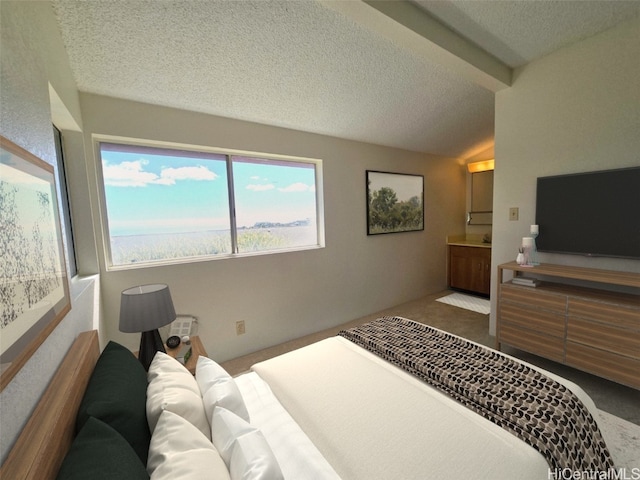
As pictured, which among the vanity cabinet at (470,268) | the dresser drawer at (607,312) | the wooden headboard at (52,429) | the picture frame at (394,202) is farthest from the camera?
the vanity cabinet at (470,268)

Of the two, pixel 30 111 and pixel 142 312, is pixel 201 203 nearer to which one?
pixel 142 312

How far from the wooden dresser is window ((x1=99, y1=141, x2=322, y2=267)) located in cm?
203

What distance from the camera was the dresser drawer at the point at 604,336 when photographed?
1.79 m

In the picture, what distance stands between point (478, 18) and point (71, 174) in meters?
2.94

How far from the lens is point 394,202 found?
384cm

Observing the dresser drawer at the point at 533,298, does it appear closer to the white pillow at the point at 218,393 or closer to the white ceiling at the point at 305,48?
the white ceiling at the point at 305,48

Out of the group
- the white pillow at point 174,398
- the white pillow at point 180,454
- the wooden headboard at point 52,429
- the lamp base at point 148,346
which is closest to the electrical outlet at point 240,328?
the lamp base at point 148,346

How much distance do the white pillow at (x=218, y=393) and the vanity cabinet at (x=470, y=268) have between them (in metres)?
4.04

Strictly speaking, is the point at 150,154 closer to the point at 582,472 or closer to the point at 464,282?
the point at 582,472

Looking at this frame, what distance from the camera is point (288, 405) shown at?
127 centimetres

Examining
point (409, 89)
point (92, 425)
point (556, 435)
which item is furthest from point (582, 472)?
point (409, 89)

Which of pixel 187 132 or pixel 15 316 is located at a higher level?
pixel 187 132

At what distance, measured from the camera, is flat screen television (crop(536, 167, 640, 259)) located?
2020 millimetres

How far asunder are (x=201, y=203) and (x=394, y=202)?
2.51 metres
